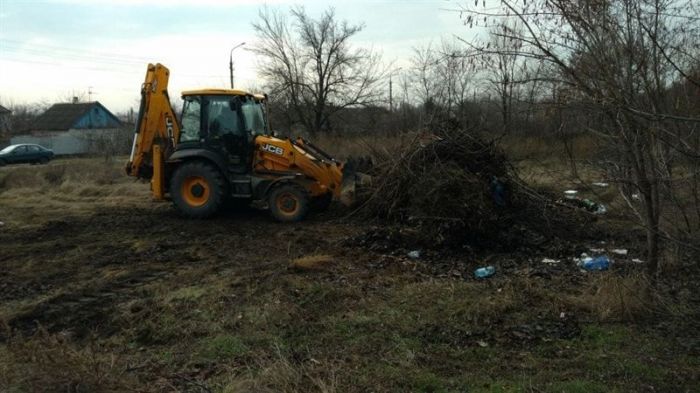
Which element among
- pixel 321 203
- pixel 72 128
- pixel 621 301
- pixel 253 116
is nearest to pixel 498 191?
pixel 621 301

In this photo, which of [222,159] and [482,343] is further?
[222,159]

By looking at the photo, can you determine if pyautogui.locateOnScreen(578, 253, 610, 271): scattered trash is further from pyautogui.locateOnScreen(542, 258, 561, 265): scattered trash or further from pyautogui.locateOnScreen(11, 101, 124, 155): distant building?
pyautogui.locateOnScreen(11, 101, 124, 155): distant building

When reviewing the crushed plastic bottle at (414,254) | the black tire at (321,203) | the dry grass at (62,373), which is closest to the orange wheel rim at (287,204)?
the black tire at (321,203)

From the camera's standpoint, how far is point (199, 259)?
852 cm

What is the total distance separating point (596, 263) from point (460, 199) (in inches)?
80.5

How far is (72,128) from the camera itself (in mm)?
→ 53406

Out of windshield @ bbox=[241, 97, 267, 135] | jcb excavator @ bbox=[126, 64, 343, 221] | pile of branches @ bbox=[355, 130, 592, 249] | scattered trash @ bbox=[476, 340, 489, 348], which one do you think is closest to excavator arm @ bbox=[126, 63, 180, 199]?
jcb excavator @ bbox=[126, 64, 343, 221]

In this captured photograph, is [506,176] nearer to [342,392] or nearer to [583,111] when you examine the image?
[583,111]

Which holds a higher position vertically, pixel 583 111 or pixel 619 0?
pixel 619 0

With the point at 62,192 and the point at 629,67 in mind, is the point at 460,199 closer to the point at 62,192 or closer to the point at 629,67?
the point at 629,67

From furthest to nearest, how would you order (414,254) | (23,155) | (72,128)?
(72,128) → (23,155) → (414,254)

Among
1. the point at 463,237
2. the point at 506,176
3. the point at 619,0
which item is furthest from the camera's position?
the point at 506,176

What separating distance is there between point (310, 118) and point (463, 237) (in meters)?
26.9

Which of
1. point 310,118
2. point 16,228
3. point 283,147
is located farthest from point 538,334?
point 310,118
